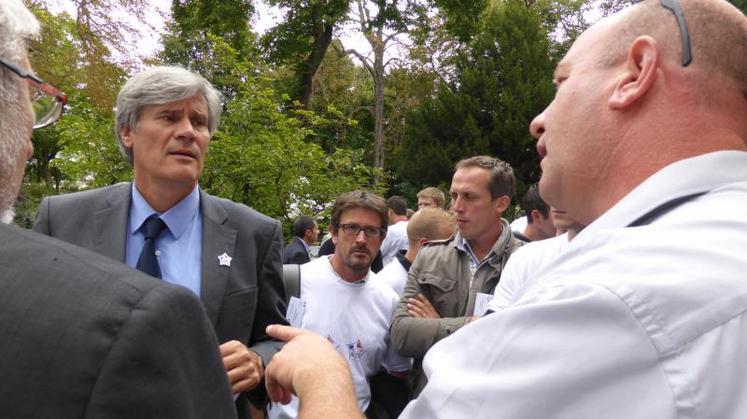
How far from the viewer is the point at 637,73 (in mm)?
1479

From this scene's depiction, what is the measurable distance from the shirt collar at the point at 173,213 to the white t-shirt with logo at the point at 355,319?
151 centimetres

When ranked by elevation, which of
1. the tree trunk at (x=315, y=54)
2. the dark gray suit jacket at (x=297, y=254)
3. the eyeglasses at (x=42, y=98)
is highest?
the tree trunk at (x=315, y=54)

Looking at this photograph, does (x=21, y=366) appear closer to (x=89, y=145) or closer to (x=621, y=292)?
(x=621, y=292)

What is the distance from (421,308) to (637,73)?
102 inches

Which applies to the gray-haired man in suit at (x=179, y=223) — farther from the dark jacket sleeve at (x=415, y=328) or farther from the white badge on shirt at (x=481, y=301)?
the white badge on shirt at (x=481, y=301)

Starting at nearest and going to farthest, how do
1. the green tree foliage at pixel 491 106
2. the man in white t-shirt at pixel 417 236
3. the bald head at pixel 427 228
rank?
the man in white t-shirt at pixel 417 236
the bald head at pixel 427 228
the green tree foliage at pixel 491 106

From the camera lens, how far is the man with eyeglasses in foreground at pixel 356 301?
160 inches

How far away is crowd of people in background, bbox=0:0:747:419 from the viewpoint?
92 centimetres

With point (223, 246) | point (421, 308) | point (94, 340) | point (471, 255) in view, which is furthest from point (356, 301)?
point (94, 340)

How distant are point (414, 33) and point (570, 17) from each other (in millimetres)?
17754

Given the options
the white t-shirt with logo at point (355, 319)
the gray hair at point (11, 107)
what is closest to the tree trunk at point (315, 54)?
the white t-shirt with logo at point (355, 319)

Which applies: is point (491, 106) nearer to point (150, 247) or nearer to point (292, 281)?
point (292, 281)

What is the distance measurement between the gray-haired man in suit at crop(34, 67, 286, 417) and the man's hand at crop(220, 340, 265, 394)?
0.13 m

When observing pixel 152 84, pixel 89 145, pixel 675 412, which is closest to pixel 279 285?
pixel 152 84
